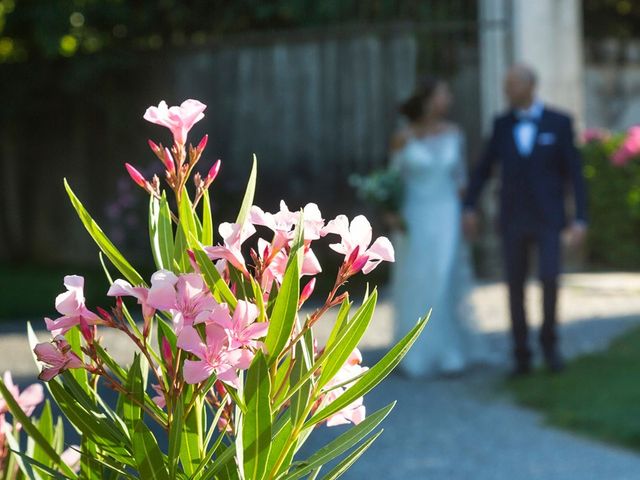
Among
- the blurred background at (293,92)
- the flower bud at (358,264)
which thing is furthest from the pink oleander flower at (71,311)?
the blurred background at (293,92)

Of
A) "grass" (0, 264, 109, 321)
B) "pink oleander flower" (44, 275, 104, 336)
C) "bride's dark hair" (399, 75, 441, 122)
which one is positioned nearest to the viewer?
"pink oleander flower" (44, 275, 104, 336)

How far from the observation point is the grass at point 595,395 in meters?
5.88

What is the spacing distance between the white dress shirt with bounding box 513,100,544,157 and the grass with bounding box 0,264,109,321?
16.3 feet

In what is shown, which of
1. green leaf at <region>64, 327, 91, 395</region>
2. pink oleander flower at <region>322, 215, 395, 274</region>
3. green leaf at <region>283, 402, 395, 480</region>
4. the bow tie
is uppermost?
pink oleander flower at <region>322, 215, 395, 274</region>

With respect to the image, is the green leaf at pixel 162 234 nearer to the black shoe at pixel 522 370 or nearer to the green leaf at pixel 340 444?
the green leaf at pixel 340 444

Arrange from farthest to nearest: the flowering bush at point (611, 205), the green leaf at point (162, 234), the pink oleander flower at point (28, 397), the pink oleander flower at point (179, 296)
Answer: the flowering bush at point (611, 205)
the pink oleander flower at point (28, 397)
the green leaf at point (162, 234)
the pink oleander flower at point (179, 296)

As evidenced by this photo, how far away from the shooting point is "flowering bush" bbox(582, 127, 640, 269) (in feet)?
41.9

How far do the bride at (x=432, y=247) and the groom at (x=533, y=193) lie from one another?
0.61 meters

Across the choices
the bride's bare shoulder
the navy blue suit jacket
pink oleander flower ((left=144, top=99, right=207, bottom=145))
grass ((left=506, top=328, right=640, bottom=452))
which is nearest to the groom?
the navy blue suit jacket

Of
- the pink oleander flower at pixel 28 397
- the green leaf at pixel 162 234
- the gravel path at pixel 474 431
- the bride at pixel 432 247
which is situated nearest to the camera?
the green leaf at pixel 162 234

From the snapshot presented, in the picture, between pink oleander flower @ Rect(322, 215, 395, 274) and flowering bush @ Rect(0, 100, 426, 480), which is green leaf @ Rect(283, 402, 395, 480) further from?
pink oleander flower @ Rect(322, 215, 395, 274)

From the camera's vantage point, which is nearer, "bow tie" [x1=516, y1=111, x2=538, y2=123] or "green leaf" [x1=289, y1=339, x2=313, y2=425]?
"green leaf" [x1=289, y1=339, x2=313, y2=425]

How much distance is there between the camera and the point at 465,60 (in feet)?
41.1

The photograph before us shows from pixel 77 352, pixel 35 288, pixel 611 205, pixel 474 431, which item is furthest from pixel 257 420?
pixel 35 288
